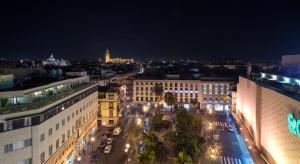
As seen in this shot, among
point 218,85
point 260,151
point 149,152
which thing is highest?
point 218,85

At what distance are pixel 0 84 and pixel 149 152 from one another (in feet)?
71.5

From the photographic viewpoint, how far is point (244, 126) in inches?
2499

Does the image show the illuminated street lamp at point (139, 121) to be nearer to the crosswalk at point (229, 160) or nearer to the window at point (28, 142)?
the crosswalk at point (229, 160)

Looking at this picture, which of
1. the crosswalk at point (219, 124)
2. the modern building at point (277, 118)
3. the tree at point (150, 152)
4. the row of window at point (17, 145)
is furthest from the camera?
the crosswalk at point (219, 124)

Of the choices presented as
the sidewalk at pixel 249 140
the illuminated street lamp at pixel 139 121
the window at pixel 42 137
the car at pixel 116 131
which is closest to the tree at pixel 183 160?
the window at pixel 42 137

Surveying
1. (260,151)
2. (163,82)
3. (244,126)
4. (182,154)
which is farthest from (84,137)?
(163,82)

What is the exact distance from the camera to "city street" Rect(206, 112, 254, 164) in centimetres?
4212

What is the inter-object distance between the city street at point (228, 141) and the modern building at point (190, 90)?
14378 millimetres

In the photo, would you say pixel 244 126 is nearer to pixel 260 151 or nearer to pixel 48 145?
pixel 260 151

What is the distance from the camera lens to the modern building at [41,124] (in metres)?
25.5

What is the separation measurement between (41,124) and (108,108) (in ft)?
112

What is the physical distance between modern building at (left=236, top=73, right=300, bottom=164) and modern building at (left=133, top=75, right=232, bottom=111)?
108ft

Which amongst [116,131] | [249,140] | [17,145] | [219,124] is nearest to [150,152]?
[17,145]

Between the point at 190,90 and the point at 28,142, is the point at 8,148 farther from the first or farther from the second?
the point at 190,90
